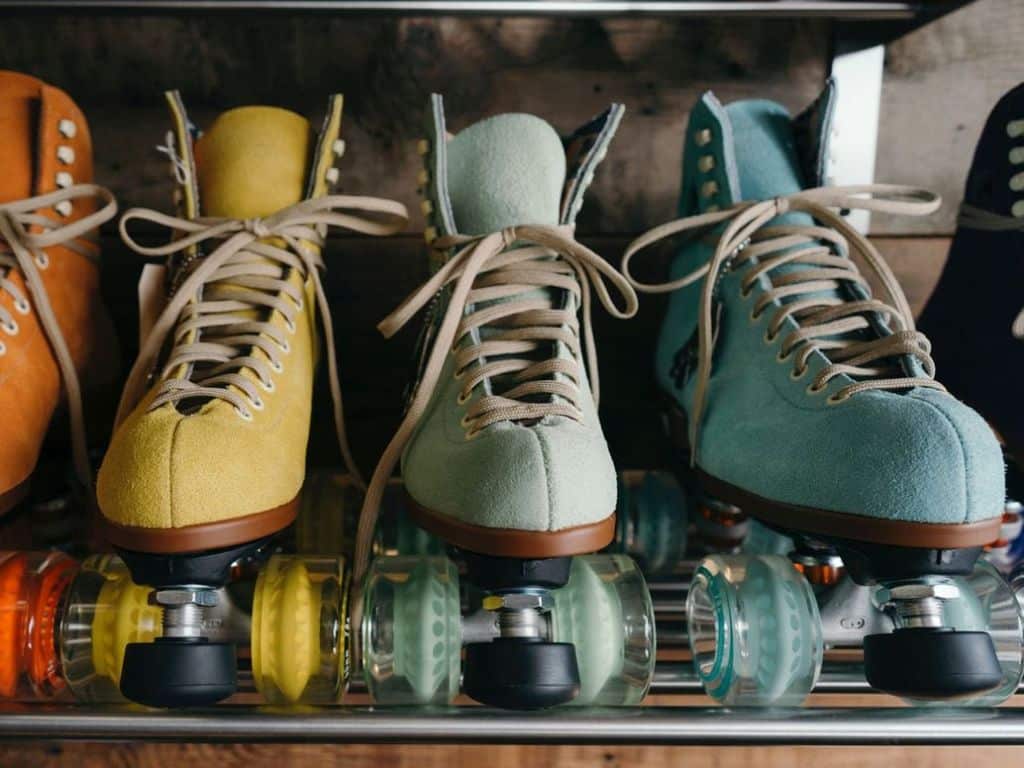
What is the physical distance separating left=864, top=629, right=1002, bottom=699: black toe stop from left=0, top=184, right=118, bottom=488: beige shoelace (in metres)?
0.47

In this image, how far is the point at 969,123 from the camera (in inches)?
26.0

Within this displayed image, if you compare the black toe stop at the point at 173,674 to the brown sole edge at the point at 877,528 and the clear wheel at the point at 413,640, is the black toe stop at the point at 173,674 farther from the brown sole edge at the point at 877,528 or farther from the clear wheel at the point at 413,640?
the brown sole edge at the point at 877,528

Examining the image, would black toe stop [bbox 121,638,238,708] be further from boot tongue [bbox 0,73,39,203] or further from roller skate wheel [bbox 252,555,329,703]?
boot tongue [bbox 0,73,39,203]

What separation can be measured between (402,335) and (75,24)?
356 millimetres

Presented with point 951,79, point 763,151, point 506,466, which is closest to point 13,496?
point 506,466

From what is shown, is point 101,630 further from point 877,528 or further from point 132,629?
point 877,528

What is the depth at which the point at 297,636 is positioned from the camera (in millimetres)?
399

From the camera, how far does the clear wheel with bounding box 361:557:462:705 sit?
40 centimetres

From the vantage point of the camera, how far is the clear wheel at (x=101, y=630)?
41cm

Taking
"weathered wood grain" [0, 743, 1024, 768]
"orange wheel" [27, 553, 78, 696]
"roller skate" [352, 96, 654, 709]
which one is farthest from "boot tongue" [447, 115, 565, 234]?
"weathered wood grain" [0, 743, 1024, 768]

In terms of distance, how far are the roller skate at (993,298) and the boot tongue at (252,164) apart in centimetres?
45

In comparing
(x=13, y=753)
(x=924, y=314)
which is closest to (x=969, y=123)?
(x=924, y=314)

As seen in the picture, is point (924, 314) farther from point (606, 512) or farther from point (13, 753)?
point (13, 753)

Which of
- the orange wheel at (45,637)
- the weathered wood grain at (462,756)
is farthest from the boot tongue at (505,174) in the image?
the weathered wood grain at (462,756)
